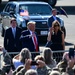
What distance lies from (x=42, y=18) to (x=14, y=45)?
736cm

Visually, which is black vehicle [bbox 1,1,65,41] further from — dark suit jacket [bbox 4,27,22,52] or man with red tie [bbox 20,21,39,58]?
man with red tie [bbox 20,21,39,58]

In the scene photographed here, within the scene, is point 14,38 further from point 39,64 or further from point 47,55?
point 39,64

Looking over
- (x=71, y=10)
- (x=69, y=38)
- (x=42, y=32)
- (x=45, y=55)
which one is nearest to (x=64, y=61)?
(x=45, y=55)

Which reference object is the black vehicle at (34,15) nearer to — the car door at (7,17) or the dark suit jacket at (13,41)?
the car door at (7,17)

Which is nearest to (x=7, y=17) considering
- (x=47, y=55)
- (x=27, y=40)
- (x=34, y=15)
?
(x=34, y=15)

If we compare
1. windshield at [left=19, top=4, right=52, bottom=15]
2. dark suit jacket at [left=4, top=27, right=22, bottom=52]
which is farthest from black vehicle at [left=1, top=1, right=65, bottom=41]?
dark suit jacket at [left=4, top=27, right=22, bottom=52]

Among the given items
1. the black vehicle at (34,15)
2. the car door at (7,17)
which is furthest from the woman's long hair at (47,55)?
the car door at (7,17)

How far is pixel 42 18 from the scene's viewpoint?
806 inches

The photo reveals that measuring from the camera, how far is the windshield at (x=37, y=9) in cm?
2108

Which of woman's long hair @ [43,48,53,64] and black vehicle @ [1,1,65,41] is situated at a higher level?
woman's long hair @ [43,48,53,64]

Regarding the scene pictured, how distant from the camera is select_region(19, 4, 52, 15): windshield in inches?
830

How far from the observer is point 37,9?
21.2m

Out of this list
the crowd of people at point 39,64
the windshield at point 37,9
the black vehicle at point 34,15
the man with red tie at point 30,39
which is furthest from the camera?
the windshield at point 37,9

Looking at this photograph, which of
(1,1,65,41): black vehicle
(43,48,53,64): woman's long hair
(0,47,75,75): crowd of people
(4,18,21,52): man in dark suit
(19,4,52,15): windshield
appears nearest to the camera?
(0,47,75,75): crowd of people
